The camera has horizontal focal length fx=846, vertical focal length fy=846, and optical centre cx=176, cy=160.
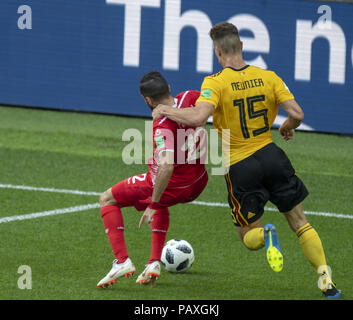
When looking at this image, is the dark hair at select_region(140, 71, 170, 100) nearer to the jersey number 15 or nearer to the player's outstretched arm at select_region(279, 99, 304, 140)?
the jersey number 15

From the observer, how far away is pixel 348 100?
15.1 m

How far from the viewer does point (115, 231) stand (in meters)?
7.39

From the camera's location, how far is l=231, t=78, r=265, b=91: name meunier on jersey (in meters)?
6.84

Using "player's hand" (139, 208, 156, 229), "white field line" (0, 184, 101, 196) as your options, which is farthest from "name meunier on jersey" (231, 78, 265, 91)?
"white field line" (0, 184, 101, 196)

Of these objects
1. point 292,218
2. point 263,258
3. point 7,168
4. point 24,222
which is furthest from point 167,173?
point 7,168

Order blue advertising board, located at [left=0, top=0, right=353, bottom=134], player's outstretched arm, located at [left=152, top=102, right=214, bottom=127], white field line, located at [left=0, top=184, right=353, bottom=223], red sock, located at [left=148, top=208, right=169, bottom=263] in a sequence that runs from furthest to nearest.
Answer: blue advertising board, located at [left=0, top=0, right=353, bottom=134]
white field line, located at [left=0, top=184, right=353, bottom=223]
red sock, located at [left=148, top=208, right=169, bottom=263]
player's outstretched arm, located at [left=152, top=102, right=214, bottom=127]

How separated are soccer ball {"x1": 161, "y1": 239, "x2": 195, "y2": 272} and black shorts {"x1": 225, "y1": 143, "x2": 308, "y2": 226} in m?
1.08

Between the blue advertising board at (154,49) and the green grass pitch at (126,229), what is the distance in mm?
935

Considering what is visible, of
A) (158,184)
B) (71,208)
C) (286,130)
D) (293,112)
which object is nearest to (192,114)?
(158,184)

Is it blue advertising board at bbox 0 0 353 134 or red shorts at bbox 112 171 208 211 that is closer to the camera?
red shorts at bbox 112 171 208 211

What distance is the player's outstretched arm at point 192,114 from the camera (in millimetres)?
6613

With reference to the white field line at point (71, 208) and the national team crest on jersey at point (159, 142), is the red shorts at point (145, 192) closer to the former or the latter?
the national team crest on jersey at point (159, 142)

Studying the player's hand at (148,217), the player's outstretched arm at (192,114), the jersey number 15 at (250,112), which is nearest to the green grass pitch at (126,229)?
the player's hand at (148,217)

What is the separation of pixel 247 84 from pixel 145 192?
4.37 feet
